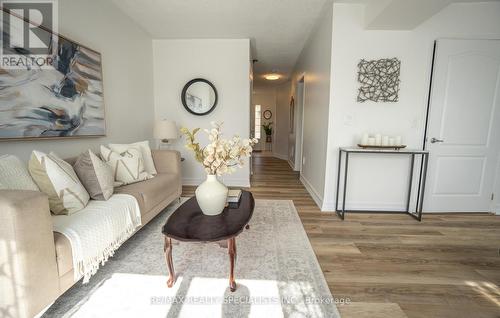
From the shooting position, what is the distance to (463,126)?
2.73m

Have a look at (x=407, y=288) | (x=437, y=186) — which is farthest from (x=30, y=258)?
(x=437, y=186)

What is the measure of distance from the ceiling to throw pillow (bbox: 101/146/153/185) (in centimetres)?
188

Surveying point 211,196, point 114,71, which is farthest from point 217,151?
point 114,71

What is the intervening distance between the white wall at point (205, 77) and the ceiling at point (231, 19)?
0.54 feet

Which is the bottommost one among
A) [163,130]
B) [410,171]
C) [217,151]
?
[410,171]

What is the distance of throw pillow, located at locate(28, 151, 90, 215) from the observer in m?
1.49

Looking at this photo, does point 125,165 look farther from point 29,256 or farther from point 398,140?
point 398,140

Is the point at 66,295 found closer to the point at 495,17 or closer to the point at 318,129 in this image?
the point at 318,129

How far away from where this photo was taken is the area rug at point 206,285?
1.31 metres

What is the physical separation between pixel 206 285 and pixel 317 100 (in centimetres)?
288

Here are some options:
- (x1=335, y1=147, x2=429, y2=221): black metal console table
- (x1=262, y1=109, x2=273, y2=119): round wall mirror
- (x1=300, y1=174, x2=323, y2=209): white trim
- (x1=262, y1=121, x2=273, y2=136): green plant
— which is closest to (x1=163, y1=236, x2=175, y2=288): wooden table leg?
(x1=335, y1=147, x2=429, y2=221): black metal console table

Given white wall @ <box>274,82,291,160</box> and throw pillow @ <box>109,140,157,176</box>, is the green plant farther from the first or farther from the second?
throw pillow @ <box>109,140,157,176</box>

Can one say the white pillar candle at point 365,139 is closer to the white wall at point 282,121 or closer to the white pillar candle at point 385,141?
the white pillar candle at point 385,141

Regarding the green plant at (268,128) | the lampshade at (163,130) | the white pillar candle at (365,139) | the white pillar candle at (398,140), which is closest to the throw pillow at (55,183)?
the lampshade at (163,130)
